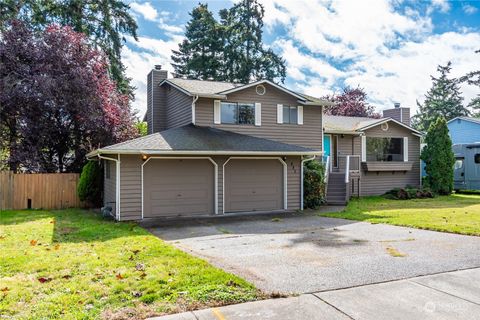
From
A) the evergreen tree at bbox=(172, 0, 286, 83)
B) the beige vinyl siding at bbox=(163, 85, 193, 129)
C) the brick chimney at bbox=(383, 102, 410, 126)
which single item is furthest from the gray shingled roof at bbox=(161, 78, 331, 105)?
the evergreen tree at bbox=(172, 0, 286, 83)

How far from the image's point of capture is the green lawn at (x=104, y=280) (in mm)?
4031

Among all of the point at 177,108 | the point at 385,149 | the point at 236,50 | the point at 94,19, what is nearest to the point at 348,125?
the point at 385,149

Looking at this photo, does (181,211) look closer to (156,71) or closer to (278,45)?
(156,71)

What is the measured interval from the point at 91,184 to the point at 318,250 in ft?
33.4

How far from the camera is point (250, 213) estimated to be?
12930mm

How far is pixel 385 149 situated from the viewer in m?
19.8

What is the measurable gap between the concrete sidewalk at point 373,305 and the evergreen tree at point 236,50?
29.3m

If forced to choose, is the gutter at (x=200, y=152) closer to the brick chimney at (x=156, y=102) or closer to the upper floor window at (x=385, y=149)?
the brick chimney at (x=156, y=102)

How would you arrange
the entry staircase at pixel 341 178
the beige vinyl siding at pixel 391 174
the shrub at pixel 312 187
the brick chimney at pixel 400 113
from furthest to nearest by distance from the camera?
the brick chimney at pixel 400 113 < the beige vinyl siding at pixel 391 174 < the entry staircase at pixel 341 178 < the shrub at pixel 312 187

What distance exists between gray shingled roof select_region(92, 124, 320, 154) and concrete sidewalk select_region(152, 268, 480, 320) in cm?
756

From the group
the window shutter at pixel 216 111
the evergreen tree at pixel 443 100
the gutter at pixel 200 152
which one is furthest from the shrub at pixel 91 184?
the evergreen tree at pixel 443 100

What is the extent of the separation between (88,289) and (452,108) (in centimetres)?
4918

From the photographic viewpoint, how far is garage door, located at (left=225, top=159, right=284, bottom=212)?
507 inches

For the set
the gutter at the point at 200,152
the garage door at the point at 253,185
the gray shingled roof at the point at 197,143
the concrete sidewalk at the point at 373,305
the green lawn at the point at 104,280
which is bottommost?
the concrete sidewalk at the point at 373,305
